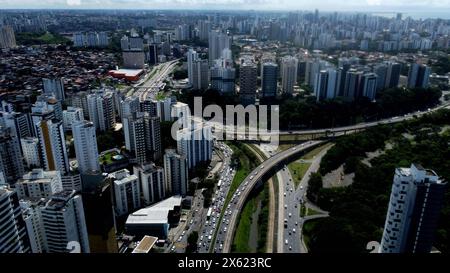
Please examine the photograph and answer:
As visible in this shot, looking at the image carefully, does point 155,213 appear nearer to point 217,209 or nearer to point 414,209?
point 217,209

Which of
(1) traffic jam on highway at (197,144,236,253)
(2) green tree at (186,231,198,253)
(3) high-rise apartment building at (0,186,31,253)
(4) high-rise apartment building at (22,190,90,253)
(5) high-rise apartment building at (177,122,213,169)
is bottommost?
(1) traffic jam on highway at (197,144,236,253)

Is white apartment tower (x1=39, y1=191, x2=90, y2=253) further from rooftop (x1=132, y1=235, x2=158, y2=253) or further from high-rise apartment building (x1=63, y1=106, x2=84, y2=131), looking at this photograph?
high-rise apartment building (x1=63, y1=106, x2=84, y2=131)

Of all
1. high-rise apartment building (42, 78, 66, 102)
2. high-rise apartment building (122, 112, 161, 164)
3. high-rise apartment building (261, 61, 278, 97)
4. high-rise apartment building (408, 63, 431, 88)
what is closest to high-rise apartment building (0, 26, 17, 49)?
high-rise apartment building (42, 78, 66, 102)

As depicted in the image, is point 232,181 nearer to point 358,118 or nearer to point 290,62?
point 358,118

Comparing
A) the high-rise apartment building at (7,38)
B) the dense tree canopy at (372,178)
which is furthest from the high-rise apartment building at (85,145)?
the high-rise apartment building at (7,38)

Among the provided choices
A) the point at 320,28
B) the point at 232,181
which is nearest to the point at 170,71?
the point at 320,28

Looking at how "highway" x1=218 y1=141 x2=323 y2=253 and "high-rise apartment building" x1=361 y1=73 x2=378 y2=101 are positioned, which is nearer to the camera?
"highway" x1=218 y1=141 x2=323 y2=253
